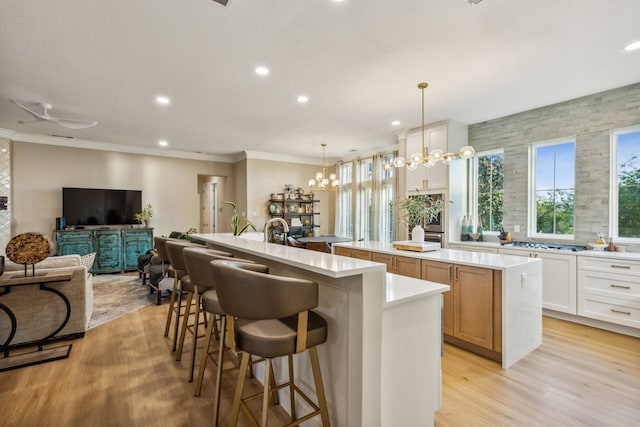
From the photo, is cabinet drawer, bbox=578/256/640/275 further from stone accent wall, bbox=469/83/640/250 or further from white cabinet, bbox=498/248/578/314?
stone accent wall, bbox=469/83/640/250

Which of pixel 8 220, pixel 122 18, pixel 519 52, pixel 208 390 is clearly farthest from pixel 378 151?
pixel 8 220

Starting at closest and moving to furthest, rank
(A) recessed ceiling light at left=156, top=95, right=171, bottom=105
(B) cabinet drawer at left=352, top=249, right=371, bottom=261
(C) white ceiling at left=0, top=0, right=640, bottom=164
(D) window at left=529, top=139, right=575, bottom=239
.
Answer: (C) white ceiling at left=0, top=0, right=640, bottom=164 < (B) cabinet drawer at left=352, top=249, right=371, bottom=261 < (A) recessed ceiling light at left=156, top=95, right=171, bottom=105 < (D) window at left=529, top=139, right=575, bottom=239

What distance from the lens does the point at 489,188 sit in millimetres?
4980

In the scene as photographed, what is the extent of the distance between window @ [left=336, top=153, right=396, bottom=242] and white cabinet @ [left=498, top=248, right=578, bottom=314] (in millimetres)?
3247

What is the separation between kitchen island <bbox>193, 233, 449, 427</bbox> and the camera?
142 centimetres

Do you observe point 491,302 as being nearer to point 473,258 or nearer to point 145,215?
point 473,258

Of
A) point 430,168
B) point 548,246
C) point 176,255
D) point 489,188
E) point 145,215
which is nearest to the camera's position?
point 176,255

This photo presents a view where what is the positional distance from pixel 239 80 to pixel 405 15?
6.35 feet

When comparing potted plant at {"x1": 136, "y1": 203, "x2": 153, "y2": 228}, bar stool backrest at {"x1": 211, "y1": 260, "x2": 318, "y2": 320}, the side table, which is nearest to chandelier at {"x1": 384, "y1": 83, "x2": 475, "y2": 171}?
bar stool backrest at {"x1": 211, "y1": 260, "x2": 318, "y2": 320}

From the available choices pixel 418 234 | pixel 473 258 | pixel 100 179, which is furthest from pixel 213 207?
pixel 473 258

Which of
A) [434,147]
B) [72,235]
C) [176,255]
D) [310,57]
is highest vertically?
[310,57]

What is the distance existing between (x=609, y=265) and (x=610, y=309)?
A: 485 millimetres

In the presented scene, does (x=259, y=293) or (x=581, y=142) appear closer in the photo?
(x=259, y=293)

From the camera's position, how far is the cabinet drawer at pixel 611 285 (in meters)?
3.20
